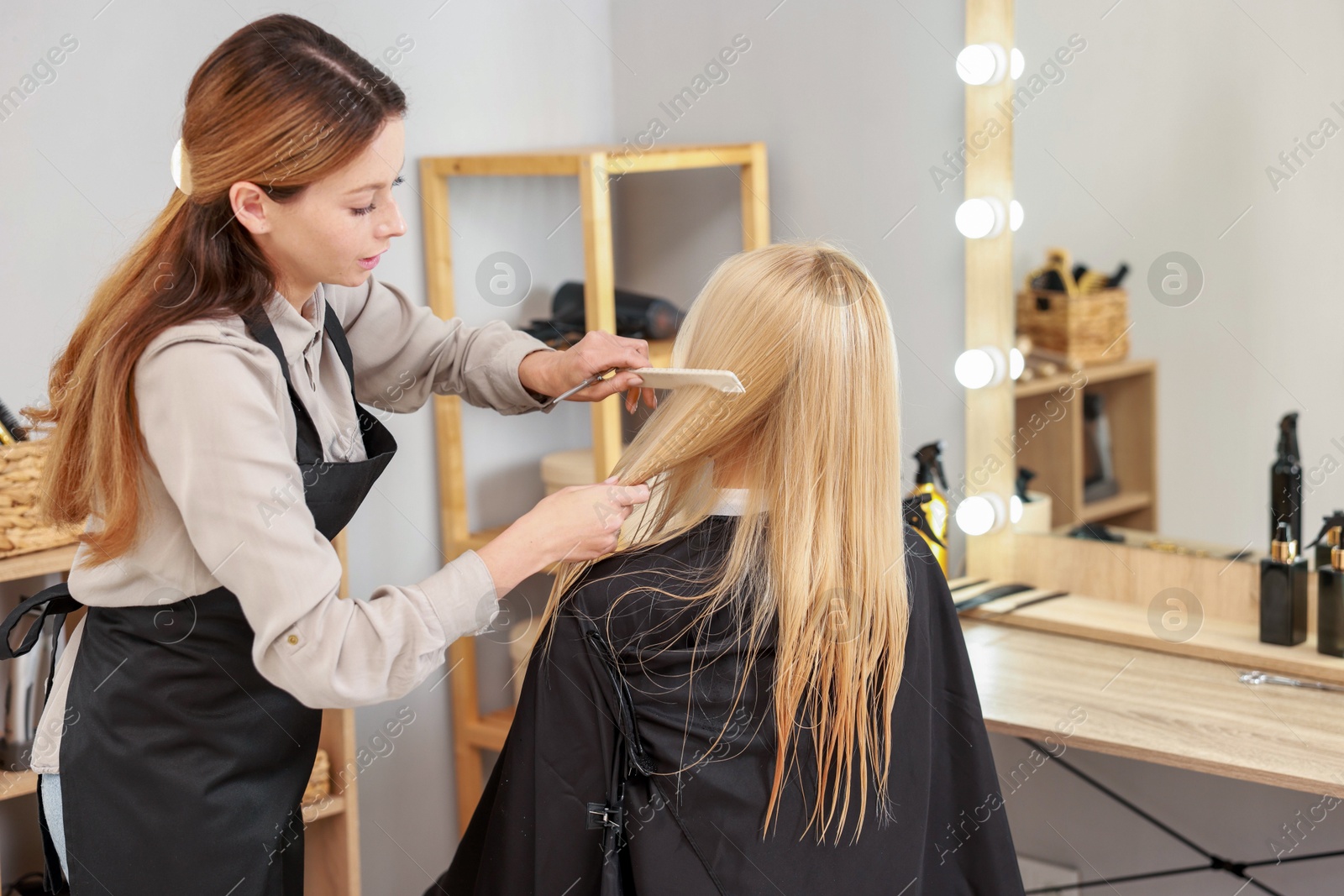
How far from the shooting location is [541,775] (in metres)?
1.24

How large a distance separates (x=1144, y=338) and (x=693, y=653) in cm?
97

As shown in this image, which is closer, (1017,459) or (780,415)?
(780,415)

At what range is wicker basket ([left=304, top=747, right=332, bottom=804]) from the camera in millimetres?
1873

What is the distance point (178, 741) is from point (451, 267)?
1182 millimetres

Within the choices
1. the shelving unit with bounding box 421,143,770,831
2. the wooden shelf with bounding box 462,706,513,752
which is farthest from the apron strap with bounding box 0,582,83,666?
the wooden shelf with bounding box 462,706,513,752

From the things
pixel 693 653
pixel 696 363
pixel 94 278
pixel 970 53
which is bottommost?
pixel 693 653

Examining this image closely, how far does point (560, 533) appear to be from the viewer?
1134mm

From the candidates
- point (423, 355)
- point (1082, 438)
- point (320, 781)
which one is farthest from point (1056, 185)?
point (320, 781)

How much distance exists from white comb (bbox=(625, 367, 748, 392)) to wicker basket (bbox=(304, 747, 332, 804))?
3.12 ft

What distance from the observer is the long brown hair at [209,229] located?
1.04m

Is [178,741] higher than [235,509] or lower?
lower

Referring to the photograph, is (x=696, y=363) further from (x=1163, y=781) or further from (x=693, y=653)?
(x=1163, y=781)

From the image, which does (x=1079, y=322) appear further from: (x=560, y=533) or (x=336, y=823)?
(x=336, y=823)

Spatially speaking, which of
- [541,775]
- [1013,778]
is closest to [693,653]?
[541,775]
